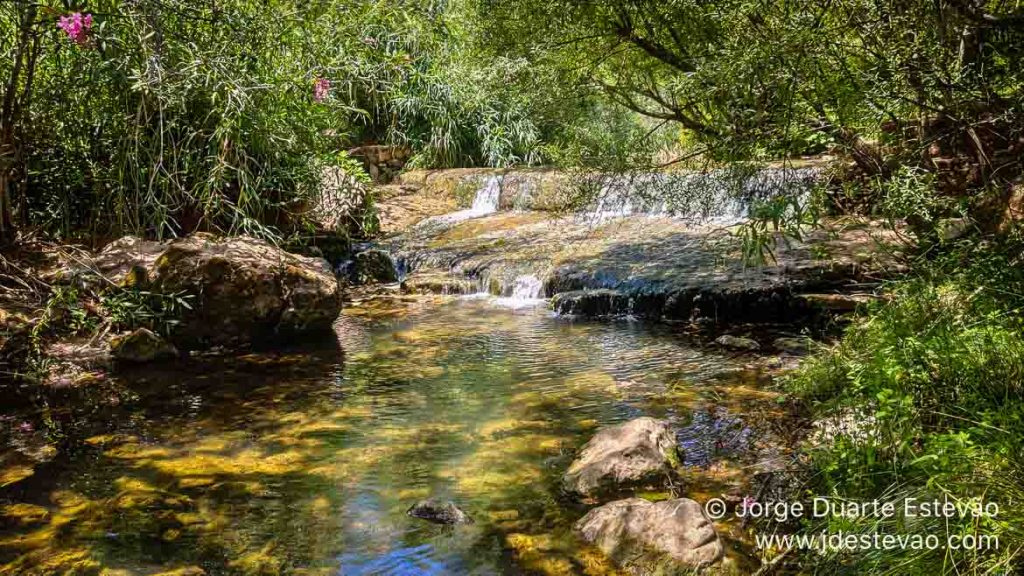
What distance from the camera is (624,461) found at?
349 centimetres

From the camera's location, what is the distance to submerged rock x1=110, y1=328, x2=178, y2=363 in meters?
5.57

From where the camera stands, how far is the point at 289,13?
522 cm

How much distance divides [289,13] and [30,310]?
9.31ft

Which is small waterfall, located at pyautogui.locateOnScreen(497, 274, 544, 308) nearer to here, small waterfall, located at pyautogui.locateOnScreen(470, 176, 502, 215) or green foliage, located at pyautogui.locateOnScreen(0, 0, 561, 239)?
green foliage, located at pyautogui.locateOnScreen(0, 0, 561, 239)

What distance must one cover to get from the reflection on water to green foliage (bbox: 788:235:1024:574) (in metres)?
0.71

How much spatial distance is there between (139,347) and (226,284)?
0.82 metres

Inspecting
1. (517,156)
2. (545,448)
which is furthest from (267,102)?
(517,156)

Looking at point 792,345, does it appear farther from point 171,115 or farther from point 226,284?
point 171,115

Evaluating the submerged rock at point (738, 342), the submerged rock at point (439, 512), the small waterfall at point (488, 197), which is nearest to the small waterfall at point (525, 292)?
the submerged rock at point (738, 342)

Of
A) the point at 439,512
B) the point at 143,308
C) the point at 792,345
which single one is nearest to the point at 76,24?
the point at 143,308

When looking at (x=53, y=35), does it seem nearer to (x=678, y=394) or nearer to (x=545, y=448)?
(x=545, y=448)

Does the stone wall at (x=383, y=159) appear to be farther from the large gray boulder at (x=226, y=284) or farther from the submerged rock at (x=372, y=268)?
the large gray boulder at (x=226, y=284)

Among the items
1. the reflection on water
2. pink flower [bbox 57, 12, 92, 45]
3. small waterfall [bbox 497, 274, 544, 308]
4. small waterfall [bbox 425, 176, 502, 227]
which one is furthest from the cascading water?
pink flower [bbox 57, 12, 92, 45]
